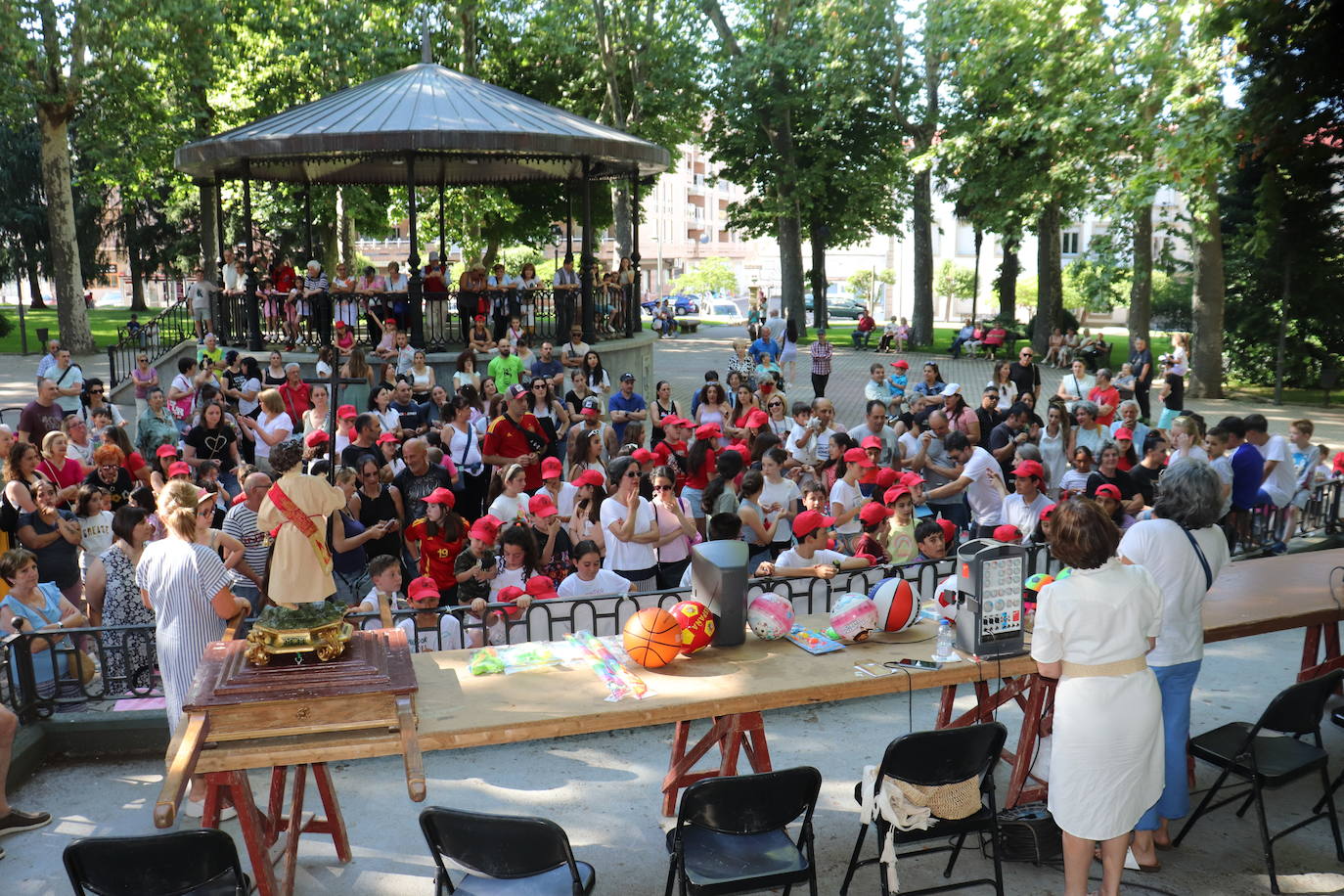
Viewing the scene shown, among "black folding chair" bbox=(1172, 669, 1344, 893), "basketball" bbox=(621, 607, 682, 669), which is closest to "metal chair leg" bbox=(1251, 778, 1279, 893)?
"black folding chair" bbox=(1172, 669, 1344, 893)

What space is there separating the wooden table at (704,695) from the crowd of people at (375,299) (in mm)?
12783

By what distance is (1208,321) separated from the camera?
24.6m

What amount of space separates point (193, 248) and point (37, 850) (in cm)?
4807

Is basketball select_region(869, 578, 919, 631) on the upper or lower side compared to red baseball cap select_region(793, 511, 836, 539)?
lower

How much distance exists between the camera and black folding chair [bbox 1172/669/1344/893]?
5.61 metres

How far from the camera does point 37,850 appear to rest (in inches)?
225

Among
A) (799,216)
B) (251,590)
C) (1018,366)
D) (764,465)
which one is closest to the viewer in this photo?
(251,590)

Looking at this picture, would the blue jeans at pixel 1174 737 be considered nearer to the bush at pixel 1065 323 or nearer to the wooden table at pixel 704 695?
the wooden table at pixel 704 695

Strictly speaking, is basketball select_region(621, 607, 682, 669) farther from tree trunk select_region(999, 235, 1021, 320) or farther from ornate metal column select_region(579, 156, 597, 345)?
tree trunk select_region(999, 235, 1021, 320)

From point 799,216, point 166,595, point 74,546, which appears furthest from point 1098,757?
point 799,216

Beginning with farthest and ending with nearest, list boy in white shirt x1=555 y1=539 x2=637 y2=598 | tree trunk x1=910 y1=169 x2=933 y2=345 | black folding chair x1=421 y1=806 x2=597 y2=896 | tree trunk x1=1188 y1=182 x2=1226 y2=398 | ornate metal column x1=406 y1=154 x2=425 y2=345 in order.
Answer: tree trunk x1=910 y1=169 x2=933 y2=345
tree trunk x1=1188 y1=182 x2=1226 y2=398
ornate metal column x1=406 y1=154 x2=425 y2=345
boy in white shirt x1=555 y1=539 x2=637 y2=598
black folding chair x1=421 y1=806 x2=597 y2=896

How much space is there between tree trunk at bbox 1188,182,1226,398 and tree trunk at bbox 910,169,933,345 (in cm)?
1120

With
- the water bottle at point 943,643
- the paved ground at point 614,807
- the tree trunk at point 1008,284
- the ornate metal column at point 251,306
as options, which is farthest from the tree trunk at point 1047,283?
the water bottle at point 943,643

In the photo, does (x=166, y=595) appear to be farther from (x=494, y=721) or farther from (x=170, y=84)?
(x=170, y=84)
